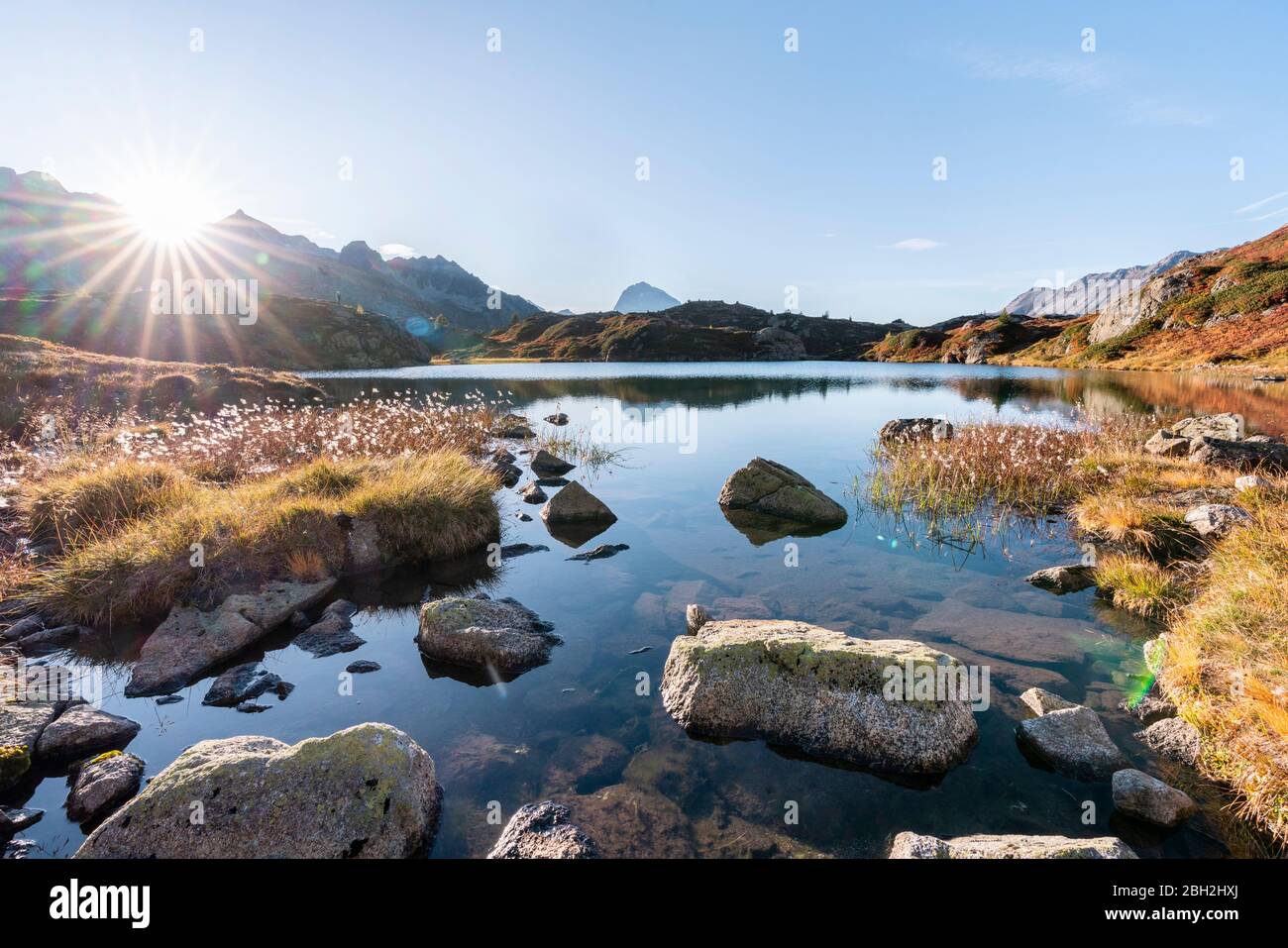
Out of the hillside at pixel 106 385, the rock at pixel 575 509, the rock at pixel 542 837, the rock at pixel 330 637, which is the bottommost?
the rock at pixel 542 837

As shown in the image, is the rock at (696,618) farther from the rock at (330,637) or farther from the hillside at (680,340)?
the hillside at (680,340)

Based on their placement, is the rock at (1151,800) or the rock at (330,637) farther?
the rock at (330,637)

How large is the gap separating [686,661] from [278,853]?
497cm

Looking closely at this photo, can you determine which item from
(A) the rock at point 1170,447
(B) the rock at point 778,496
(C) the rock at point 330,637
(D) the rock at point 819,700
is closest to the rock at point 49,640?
(C) the rock at point 330,637

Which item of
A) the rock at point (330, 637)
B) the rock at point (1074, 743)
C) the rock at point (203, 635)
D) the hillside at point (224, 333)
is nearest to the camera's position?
the rock at point (1074, 743)

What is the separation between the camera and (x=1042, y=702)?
745 centimetres

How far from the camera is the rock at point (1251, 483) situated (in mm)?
13344

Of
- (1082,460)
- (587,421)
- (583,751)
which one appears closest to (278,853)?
(583,751)

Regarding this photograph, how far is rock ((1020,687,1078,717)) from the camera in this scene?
292 inches

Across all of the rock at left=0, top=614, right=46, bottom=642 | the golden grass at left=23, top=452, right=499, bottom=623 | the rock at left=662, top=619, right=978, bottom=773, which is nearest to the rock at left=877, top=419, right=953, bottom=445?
the rock at left=662, top=619, right=978, bottom=773

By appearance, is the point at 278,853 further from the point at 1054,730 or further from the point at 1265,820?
the point at 1265,820

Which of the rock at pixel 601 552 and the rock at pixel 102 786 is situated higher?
the rock at pixel 601 552

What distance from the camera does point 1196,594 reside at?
387 inches

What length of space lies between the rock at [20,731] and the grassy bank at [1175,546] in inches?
521
